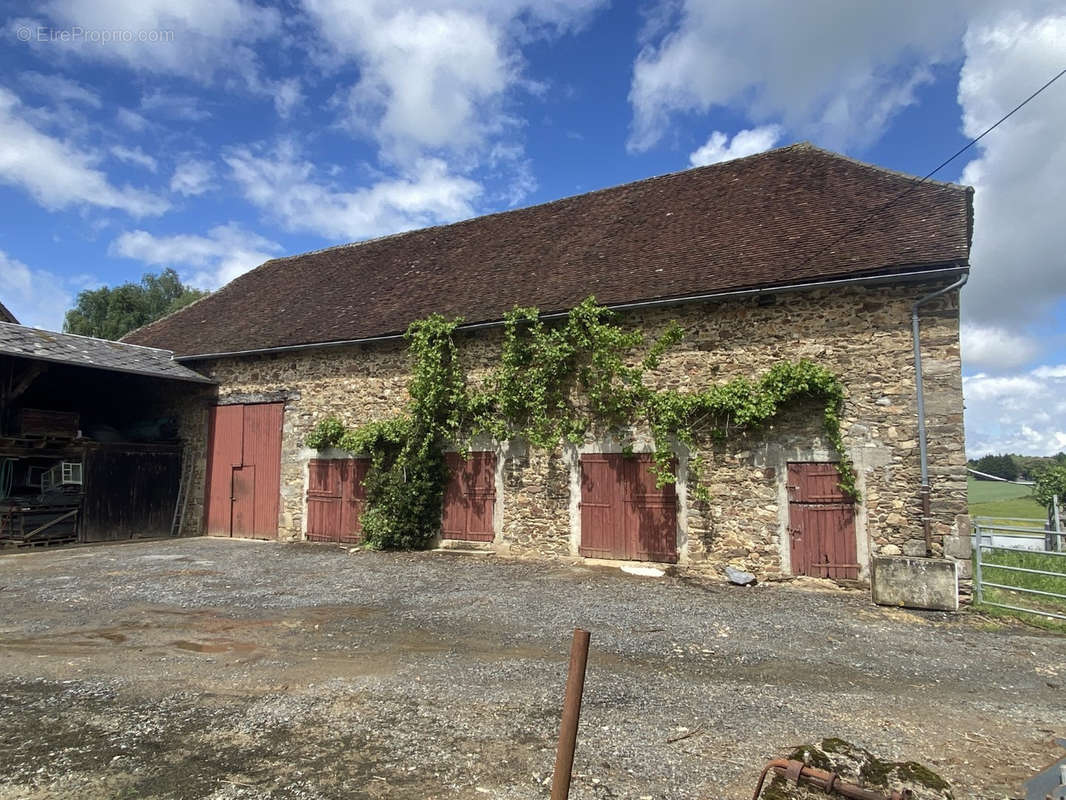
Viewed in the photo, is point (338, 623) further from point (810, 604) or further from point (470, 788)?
point (810, 604)

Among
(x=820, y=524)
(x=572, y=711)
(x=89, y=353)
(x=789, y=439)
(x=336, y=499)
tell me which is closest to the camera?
(x=572, y=711)

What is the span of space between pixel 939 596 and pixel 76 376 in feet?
55.8

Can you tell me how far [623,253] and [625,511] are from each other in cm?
465

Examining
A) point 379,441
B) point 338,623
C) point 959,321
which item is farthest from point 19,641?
point 959,321

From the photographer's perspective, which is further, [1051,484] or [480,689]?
[1051,484]

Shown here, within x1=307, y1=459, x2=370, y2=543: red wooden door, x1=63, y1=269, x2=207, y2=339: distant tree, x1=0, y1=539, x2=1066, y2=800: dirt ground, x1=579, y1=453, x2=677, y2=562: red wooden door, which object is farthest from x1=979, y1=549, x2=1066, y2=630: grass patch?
x1=63, y1=269, x2=207, y2=339: distant tree

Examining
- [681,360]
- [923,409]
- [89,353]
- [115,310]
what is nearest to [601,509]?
[681,360]

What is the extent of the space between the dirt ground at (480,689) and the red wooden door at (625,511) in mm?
1443

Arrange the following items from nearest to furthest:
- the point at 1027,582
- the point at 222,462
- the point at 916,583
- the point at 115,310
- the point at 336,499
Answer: the point at 916,583 < the point at 1027,582 < the point at 336,499 < the point at 222,462 < the point at 115,310

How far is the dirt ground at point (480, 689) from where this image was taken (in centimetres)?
329

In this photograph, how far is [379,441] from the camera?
11.5 meters

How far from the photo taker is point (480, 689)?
14.8ft

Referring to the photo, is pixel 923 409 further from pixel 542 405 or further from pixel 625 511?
pixel 542 405

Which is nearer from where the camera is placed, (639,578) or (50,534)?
(639,578)
